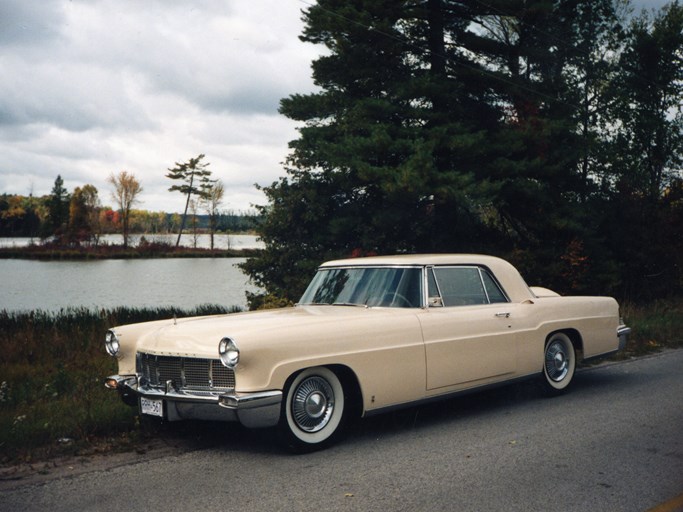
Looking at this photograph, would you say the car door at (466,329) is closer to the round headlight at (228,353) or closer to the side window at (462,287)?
the side window at (462,287)

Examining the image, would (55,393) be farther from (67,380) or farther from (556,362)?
(556,362)

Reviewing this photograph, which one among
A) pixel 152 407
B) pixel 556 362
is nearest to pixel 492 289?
pixel 556 362

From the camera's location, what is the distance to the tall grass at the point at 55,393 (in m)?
5.92

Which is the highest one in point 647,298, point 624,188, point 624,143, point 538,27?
point 538,27

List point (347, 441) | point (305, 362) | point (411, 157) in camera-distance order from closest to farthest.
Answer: point (305, 362) < point (347, 441) < point (411, 157)

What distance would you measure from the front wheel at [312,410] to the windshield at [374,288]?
Result: 3.64 feet

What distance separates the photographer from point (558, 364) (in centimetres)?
794

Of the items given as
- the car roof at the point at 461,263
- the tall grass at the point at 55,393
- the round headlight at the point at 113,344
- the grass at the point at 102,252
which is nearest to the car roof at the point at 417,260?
the car roof at the point at 461,263

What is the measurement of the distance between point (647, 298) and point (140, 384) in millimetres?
21645

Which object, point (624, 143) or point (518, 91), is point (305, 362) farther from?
point (624, 143)

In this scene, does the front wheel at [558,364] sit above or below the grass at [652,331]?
above

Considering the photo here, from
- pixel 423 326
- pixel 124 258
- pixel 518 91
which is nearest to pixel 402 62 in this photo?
pixel 518 91

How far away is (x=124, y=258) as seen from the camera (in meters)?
61.0

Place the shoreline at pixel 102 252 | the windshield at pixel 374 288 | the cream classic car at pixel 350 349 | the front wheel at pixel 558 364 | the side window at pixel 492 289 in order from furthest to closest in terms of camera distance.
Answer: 1. the shoreline at pixel 102 252
2. the front wheel at pixel 558 364
3. the side window at pixel 492 289
4. the windshield at pixel 374 288
5. the cream classic car at pixel 350 349
